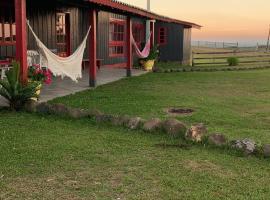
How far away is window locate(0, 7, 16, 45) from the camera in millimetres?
11953

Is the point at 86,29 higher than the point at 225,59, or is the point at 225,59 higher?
the point at 86,29

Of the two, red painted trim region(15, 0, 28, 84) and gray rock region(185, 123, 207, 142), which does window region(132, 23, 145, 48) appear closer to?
red painted trim region(15, 0, 28, 84)

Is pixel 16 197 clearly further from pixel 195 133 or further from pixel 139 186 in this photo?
pixel 195 133

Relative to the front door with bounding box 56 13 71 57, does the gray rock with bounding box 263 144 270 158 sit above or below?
below

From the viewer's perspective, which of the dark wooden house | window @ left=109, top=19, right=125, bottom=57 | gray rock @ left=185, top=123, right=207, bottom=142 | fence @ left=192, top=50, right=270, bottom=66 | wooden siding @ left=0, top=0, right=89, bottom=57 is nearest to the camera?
gray rock @ left=185, top=123, right=207, bottom=142

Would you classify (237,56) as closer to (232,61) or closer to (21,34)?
(232,61)

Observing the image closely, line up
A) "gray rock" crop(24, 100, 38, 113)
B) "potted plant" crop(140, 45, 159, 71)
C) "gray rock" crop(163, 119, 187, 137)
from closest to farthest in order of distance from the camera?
"gray rock" crop(163, 119, 187, 137) → "gray rock" crop(24, 100, 38, 113) → "potted plant" crop(140, 45, 159, 71)

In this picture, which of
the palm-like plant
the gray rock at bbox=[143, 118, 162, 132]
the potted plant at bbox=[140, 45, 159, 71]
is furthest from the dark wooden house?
the gray rock at bbox=[143, 118, 162, 132]

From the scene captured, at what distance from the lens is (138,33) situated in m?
22.1

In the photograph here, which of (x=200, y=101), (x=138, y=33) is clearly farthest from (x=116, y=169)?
(x=138, y=33)

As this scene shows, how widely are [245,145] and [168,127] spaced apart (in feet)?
3.84


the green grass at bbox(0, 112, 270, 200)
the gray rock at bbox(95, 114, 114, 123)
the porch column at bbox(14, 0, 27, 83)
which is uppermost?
the porch column at bbox(14, 0, 27, 83)

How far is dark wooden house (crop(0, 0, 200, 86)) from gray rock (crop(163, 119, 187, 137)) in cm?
318

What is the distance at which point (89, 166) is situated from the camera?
4617 millimetres
